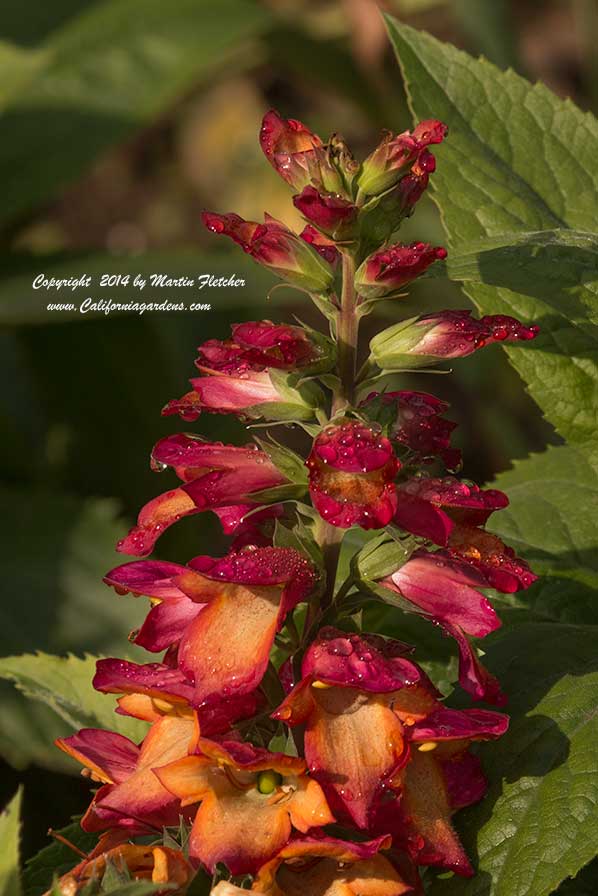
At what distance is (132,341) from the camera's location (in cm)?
306

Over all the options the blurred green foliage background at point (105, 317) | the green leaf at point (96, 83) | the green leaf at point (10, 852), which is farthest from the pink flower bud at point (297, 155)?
the green leaf at point (96, 83)

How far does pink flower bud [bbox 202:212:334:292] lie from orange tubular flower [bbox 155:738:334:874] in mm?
340

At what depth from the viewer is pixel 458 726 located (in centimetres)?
91

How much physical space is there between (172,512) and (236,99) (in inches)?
181

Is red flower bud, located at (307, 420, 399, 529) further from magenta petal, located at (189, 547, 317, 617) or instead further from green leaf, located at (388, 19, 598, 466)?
green leaf, located at (388, 19, 598, 466)

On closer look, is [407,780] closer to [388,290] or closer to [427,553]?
[427,553]

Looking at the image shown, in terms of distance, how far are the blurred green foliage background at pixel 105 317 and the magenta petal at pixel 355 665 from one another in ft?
3.47

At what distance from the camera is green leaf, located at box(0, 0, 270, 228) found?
2928mm

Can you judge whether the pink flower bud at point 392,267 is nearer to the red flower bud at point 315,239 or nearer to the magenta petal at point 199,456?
the red flower bud at point 315,239

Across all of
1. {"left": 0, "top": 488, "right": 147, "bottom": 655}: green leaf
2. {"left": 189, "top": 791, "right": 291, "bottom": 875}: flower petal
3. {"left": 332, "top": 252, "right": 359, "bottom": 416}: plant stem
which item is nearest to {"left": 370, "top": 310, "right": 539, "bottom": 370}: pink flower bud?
{"left": 332, "top": 252, "right": 359, "bottom": 416}: plant stem

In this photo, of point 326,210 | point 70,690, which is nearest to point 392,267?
point 326,210

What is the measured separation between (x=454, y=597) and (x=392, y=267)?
241 mm

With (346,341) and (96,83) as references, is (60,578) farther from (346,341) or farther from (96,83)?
(346,341)

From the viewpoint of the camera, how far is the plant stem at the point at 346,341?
0.96 meters
